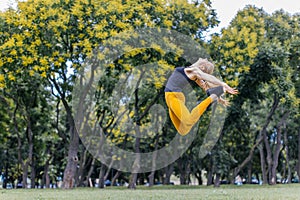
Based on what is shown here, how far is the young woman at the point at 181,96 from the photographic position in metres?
9.28

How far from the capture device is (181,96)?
9.66m

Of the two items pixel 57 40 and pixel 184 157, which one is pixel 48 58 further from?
pixel 184 157

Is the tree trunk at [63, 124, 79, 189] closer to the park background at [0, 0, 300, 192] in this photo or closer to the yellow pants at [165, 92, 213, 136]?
the park background at [0, 0, 300, 192]

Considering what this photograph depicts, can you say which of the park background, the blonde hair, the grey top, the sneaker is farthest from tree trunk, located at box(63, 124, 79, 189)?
the sneaker

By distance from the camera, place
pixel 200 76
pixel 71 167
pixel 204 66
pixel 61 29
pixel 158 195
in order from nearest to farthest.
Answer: pixel 200 76 → pixel 204 66 → pixel 158 195 → pixel 61 29 → pixel 71 167

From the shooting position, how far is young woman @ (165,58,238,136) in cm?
928

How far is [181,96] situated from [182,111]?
1.57 feet

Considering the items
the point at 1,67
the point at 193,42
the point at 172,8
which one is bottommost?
the point at 1,67

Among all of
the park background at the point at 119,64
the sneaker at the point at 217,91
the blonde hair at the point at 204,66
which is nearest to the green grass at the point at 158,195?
the sneaker at the point at 217,91

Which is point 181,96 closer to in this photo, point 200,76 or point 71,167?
point 200,76

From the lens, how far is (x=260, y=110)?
35.5m

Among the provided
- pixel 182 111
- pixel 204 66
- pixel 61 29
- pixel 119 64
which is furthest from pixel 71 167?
pixel 204 66

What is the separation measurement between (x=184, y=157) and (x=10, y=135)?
15.7 metres

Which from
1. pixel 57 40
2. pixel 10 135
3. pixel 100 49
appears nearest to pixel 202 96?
pixel 100 49
